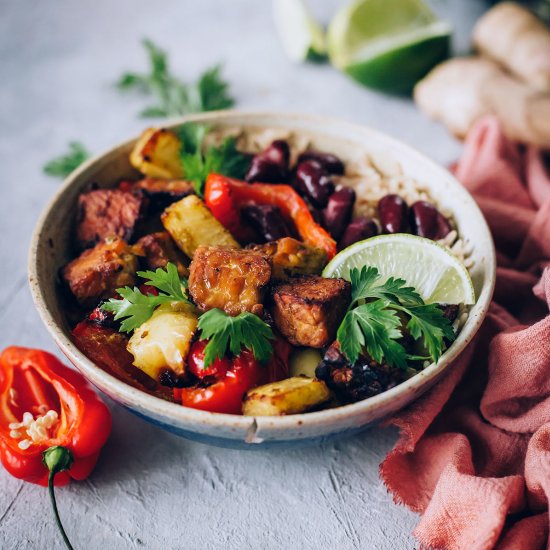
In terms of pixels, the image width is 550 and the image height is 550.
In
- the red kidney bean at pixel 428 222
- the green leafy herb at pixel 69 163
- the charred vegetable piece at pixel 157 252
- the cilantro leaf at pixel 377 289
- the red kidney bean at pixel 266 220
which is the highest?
the green leafy herb at pixel 69 163

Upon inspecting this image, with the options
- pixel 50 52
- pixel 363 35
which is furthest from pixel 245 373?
pixel 50 52

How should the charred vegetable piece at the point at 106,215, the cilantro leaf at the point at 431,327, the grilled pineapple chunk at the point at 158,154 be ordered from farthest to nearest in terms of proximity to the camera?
1. the grilled pineapple chunk at the point at 158,154
2. the charred vegetable piece at the point at 106,215
3. the cilantro leaf at the point at 431,327

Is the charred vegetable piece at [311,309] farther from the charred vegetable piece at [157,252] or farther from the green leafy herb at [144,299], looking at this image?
the charred vegetable piece at [157,252]

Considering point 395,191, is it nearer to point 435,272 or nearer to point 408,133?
point 435,272

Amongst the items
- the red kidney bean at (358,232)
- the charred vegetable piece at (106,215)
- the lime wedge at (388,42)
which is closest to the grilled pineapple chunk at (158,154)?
the charred vegetable piece at (106,215)

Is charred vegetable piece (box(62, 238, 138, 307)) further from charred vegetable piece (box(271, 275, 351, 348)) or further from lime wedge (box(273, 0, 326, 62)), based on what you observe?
lime wedge (box(273, 0, 326, 62))

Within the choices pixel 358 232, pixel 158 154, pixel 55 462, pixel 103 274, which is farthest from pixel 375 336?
pixel 158 154

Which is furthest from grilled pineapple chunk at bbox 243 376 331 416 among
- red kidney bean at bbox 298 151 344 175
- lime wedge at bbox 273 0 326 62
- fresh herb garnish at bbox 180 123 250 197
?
lime wedge at bbox 273 0 326 62
